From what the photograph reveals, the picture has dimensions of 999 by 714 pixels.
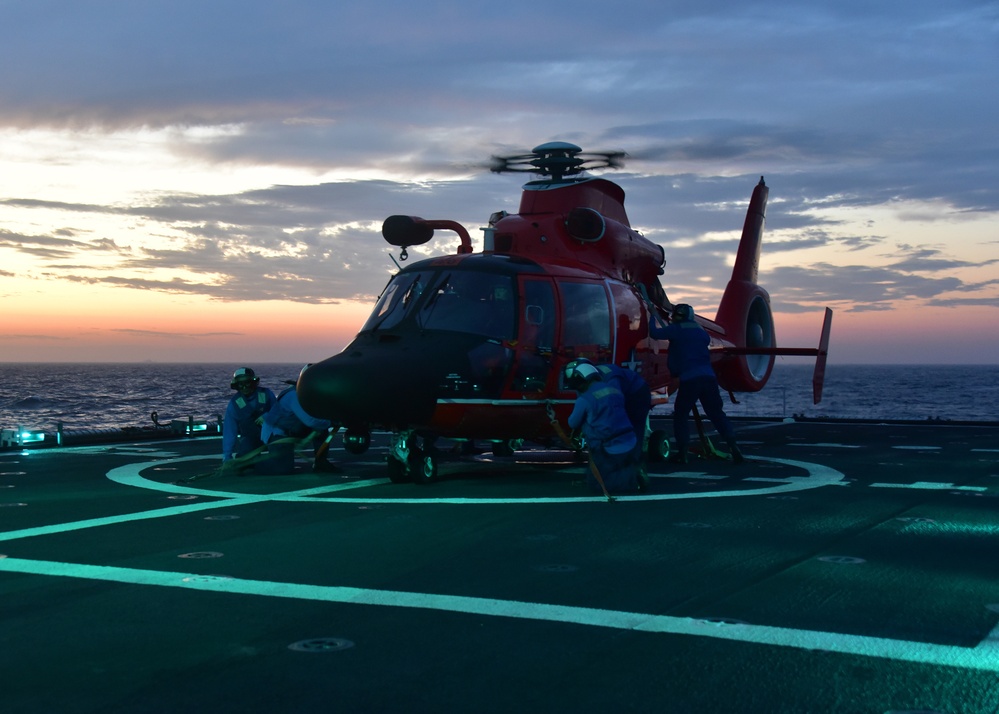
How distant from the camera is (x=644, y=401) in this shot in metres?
12.0

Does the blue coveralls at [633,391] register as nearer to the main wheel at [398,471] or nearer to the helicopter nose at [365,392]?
the helicopter nose at [365,392]

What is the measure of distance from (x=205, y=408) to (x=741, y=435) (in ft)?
211

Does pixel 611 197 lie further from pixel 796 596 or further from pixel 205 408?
pixel 205 408

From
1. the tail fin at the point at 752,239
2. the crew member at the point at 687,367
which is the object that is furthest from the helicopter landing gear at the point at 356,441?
the tail fin at the point at 752,239

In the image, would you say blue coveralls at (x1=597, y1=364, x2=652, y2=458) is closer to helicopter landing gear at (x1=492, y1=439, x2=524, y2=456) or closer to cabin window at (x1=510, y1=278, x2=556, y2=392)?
cabin window at (x1=510, y1=278, x2=556, y2=392)

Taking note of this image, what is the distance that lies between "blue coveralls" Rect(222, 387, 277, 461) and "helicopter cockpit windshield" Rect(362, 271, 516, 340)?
2215 millimetres

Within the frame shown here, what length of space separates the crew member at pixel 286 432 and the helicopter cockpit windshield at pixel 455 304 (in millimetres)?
1666

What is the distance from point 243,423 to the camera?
45.3 feet

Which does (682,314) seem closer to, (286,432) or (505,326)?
(505,326)

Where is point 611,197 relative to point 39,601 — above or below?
above

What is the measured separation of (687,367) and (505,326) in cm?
390

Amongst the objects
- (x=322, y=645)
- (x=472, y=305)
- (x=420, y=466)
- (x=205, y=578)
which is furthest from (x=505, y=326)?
(x=322, y=645)

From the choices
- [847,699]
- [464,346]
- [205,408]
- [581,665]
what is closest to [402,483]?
[464,346]

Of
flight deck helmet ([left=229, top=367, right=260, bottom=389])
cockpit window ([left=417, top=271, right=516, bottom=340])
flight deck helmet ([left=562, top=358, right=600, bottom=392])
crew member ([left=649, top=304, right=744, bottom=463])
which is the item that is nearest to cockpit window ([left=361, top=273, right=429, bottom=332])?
cockpit window ([left=417, top=271, right=516, bottom=340])
